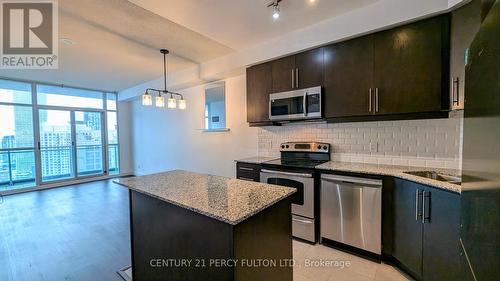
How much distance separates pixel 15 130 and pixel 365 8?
7.25 meters

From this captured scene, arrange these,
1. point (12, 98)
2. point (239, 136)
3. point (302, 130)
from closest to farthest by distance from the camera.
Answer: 1. point (302, 130)
2. point (239, 136)
3. point (12, 98)

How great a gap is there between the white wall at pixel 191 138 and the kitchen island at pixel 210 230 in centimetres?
219

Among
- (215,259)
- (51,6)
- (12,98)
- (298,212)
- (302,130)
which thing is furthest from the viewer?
(12,98)

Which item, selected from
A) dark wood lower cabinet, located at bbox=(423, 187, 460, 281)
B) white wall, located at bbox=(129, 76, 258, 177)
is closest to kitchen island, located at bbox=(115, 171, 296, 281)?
dark wood lower cabinet, located at bbox=(423, 187, 460, 281)

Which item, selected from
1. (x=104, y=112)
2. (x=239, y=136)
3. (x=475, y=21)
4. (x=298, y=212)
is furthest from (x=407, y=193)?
(x=104, y=112)

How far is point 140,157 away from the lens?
6.51 meters

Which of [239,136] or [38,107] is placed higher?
[38,107]

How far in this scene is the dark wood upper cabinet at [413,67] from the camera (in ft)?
6.26

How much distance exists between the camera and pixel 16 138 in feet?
15.8

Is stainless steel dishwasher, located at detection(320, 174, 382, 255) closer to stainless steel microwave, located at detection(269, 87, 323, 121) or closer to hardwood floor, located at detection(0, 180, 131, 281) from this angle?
stainless steel microwave, located at detection(269, 87, 323, 121)

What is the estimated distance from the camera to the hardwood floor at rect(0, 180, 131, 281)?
6.81 ft

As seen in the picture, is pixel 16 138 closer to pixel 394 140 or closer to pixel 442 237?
pixel 394 140

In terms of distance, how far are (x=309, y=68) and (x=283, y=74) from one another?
381 mm

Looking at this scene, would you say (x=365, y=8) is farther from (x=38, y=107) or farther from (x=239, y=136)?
(x=38, y=107)
